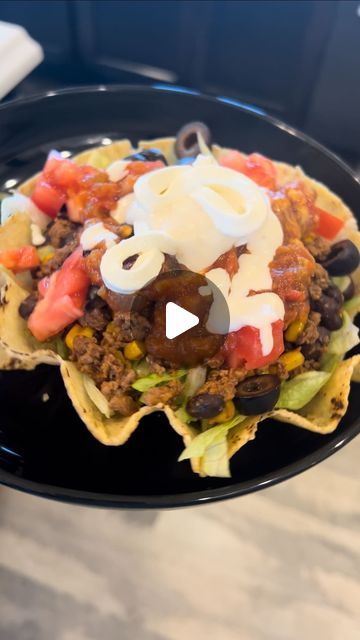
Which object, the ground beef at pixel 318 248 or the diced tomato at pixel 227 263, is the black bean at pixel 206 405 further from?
the ground beef at pixel 318 248

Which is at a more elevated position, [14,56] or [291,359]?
[14,56]

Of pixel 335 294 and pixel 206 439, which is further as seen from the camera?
pixel 335 294

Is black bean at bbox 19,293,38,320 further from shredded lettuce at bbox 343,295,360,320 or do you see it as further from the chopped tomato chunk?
shredded lettuce at bbox 343,295,360,320

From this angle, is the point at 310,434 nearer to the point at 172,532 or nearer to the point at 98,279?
the point at 172,532

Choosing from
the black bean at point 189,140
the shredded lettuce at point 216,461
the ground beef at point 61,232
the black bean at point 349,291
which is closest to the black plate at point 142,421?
the shredded lettuce at point 216,461

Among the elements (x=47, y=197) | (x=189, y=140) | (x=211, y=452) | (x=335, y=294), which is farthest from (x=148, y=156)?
(x=211, y=452)

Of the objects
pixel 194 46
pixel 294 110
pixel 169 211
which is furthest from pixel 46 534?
pixel 194 46

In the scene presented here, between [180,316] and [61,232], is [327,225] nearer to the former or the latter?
[180,316]
